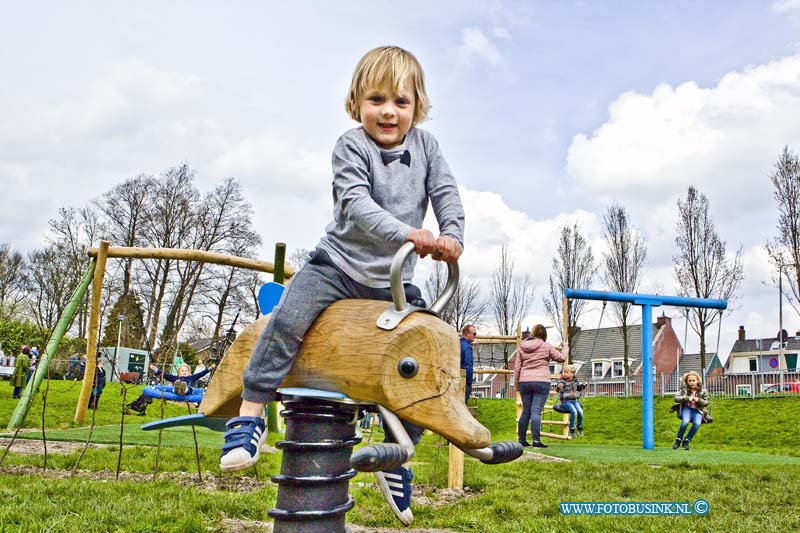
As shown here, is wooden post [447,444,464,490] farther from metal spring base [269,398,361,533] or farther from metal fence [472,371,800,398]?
metal fence [472,371,800,398]

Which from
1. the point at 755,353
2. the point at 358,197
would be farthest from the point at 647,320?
the point at 755,353

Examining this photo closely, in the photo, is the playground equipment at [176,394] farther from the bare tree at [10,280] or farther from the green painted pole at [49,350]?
the bare tree at [10,280]

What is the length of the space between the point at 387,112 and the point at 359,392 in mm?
912

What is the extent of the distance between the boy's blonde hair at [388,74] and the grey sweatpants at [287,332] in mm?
628

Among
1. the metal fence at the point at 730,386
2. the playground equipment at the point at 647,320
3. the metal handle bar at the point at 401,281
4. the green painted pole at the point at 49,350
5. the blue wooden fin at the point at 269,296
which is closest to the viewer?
the metal handle bar at the point at 401,281

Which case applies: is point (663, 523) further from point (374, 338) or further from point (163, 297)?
point (163, 297)

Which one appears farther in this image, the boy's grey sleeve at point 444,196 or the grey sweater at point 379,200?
the boy's grey sleeve at point 444,196

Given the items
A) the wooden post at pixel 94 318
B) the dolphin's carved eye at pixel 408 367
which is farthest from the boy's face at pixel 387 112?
the wooden post at pixel 94 318

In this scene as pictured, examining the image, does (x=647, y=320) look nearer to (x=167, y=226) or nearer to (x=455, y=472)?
(x=455, y=472)

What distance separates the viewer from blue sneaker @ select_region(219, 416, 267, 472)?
1766 millimetres

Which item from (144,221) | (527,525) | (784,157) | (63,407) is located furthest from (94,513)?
(784,157)

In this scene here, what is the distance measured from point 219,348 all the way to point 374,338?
5.72 meters

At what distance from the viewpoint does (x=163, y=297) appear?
25719 mm

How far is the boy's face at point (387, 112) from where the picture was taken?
2059mm
